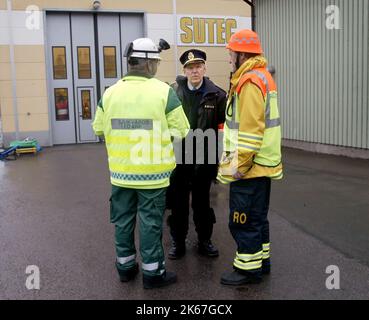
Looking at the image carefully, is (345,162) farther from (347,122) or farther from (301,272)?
(301,272)

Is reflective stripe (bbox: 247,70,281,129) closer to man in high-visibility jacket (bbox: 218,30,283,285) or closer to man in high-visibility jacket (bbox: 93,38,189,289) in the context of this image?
man in high-visibility jacket (bbox: 218,30,283,285)

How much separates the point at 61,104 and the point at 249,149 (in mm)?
12453

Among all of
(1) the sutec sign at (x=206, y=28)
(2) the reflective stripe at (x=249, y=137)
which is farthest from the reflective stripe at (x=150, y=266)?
(1) the sutec sign at (x=206, y=28)

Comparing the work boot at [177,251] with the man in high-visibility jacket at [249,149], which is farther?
the work boot at [177,251]

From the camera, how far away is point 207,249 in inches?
195

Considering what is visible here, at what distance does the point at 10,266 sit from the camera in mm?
4723

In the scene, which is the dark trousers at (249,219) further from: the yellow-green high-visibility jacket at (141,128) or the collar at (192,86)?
the collar at (192,86)

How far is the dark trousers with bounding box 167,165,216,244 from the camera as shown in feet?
16.1

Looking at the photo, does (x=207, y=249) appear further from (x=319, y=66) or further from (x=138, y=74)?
(x=319, y=66)

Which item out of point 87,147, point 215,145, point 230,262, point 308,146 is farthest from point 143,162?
point 87,147

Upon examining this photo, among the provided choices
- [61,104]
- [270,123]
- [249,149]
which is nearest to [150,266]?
[249,149]

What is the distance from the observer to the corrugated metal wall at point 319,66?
10.8 m

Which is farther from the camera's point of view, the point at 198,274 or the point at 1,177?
the point at 1,177
